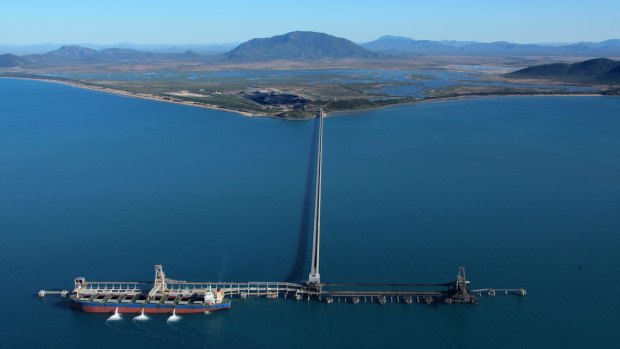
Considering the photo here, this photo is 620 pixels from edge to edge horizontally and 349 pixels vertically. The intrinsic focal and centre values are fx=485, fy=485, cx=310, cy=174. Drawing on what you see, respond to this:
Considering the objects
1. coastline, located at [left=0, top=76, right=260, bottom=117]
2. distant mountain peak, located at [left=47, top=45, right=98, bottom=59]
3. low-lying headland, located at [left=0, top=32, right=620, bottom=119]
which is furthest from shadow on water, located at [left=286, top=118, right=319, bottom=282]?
distant mountain peak, located at [left=47, top=45, right=98, bottom=59]

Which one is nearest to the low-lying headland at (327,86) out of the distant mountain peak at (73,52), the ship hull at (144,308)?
the ship hull at (144,308)

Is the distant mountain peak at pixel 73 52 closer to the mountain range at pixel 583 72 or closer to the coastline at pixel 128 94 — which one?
the coastline at pixel 128 94

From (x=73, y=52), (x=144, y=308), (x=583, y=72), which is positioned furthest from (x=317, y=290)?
(x=73, y=52)

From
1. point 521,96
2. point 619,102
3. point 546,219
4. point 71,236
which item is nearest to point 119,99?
point 71,236

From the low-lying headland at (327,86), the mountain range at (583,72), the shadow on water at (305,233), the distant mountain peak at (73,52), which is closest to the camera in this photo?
the shadow on water at (305,233)

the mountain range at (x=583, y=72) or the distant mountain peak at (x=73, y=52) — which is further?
the distant mountain peak at (x=73, y=52)

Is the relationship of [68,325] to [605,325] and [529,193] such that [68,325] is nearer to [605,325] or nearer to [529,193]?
[605,325]

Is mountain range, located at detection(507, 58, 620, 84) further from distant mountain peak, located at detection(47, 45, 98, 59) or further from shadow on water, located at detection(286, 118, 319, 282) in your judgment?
distant mountain peak, located at detection(47, 45, 98, 59)
